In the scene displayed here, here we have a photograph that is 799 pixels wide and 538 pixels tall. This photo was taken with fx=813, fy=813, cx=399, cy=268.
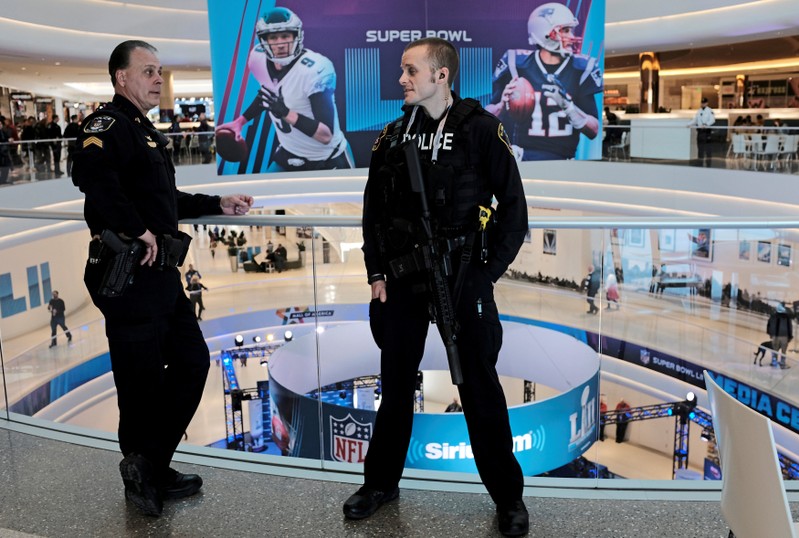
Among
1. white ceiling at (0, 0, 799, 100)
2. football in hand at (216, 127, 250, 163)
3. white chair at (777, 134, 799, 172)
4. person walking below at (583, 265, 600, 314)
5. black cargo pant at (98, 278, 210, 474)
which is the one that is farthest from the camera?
white ceiling at (0, 0, 799, 100)

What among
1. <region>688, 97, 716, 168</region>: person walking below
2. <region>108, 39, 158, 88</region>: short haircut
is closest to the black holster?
<region>108, 39, 158, 88</region>: short haircut

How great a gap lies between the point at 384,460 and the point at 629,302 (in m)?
4.66

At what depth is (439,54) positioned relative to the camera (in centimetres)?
235

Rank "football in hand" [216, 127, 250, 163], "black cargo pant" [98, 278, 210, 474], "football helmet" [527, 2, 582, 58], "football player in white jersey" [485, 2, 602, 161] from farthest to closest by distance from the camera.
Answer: "football in hand" [216, 127, 250, 163], "football player in white jersey" [485, 2, 602, 161], "football helmet" [527, 2, 582, 58], "black cargo pant" [98, 278, 210, 474]

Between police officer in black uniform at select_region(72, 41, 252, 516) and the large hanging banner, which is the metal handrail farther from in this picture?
the large hanging banner

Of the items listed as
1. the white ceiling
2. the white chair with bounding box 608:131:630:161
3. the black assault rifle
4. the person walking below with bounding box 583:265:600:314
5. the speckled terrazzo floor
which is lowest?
the speckled terrazzo floor

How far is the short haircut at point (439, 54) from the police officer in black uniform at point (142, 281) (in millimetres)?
831

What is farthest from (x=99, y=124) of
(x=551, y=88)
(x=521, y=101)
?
(x=551, y=88)

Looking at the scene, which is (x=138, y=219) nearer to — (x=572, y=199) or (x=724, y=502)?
(x=724, y=502)

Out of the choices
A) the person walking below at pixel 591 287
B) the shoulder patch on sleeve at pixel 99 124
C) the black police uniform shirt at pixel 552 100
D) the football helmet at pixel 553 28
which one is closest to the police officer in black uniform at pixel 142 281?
the shoulder patch on sleeve at pixel 99 124

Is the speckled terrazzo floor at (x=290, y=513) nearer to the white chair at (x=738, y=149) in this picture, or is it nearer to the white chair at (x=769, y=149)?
the white chair at (x=769, y=149)

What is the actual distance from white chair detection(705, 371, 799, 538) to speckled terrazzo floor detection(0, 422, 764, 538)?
2.61ft

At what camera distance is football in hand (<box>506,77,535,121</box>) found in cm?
1248

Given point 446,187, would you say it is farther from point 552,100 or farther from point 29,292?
point 552,100
